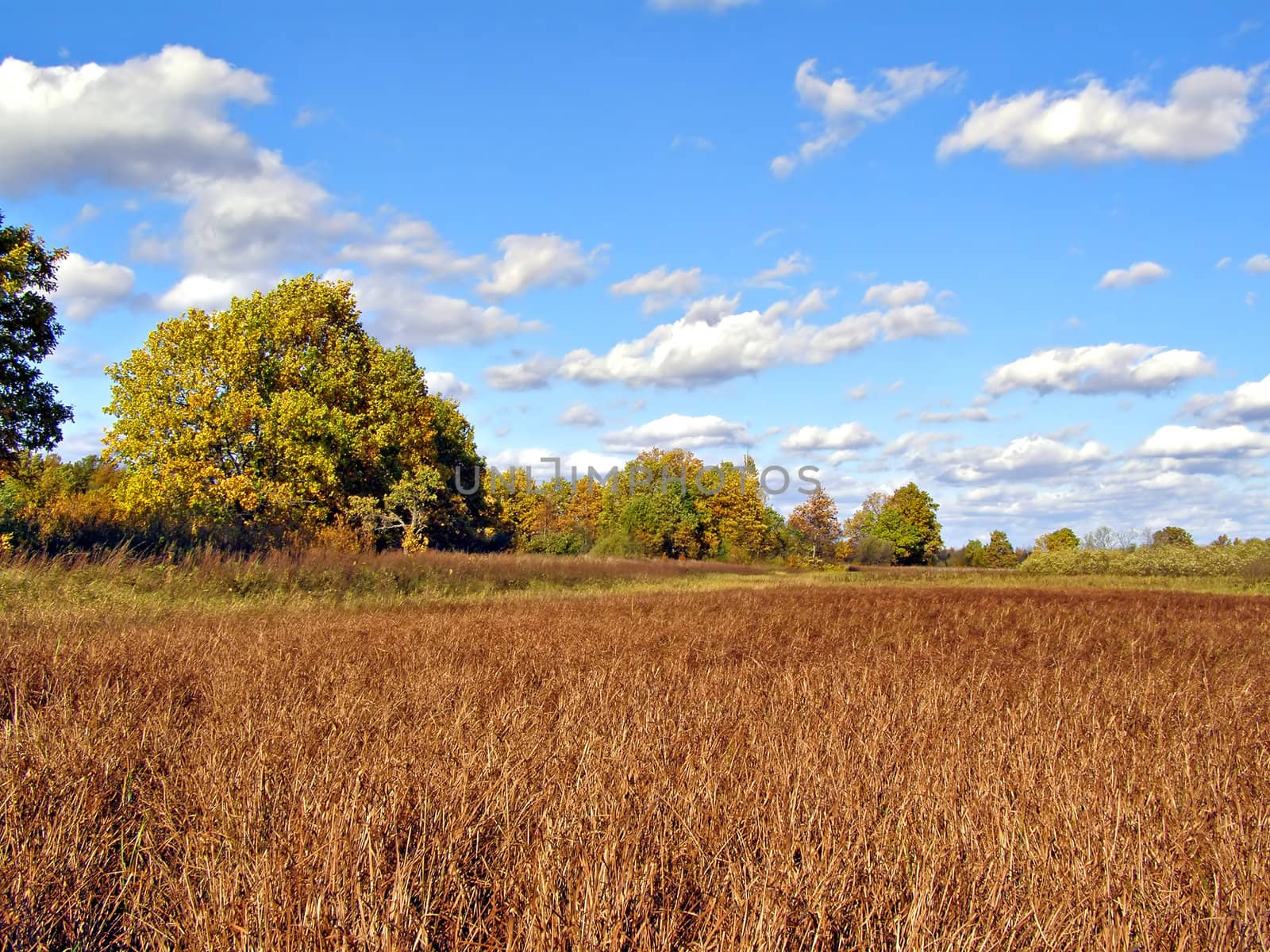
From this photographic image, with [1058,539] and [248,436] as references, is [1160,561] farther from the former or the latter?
[1058,539]

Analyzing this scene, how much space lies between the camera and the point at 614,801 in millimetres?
2602

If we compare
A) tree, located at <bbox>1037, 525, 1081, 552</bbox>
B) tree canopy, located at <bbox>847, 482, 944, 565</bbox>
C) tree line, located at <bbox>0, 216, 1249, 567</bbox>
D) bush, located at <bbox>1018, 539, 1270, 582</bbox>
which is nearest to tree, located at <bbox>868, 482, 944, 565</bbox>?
tree canopy, located at <bbox>847, 482, 944, 565</bbox>

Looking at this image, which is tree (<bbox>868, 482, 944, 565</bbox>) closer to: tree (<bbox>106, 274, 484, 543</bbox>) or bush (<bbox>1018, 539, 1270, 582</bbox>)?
bush (<bbox>1018, 539, 1270, 582</bbox>)

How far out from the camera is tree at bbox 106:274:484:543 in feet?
→ 82.3

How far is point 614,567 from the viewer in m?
29.5

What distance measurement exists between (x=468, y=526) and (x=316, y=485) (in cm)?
990

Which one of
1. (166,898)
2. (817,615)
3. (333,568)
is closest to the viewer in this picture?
(166,898)

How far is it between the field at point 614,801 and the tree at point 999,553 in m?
88.2

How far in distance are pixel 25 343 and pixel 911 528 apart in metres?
77.7

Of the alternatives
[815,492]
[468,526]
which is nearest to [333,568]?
[468,526]

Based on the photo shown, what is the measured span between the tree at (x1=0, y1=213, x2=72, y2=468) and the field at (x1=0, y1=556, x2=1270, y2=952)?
646 inches

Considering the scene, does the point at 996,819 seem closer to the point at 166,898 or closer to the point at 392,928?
the point at 392,928

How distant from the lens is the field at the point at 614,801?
197cm

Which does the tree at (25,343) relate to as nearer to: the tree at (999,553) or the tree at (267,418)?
the tree at (267,418)
